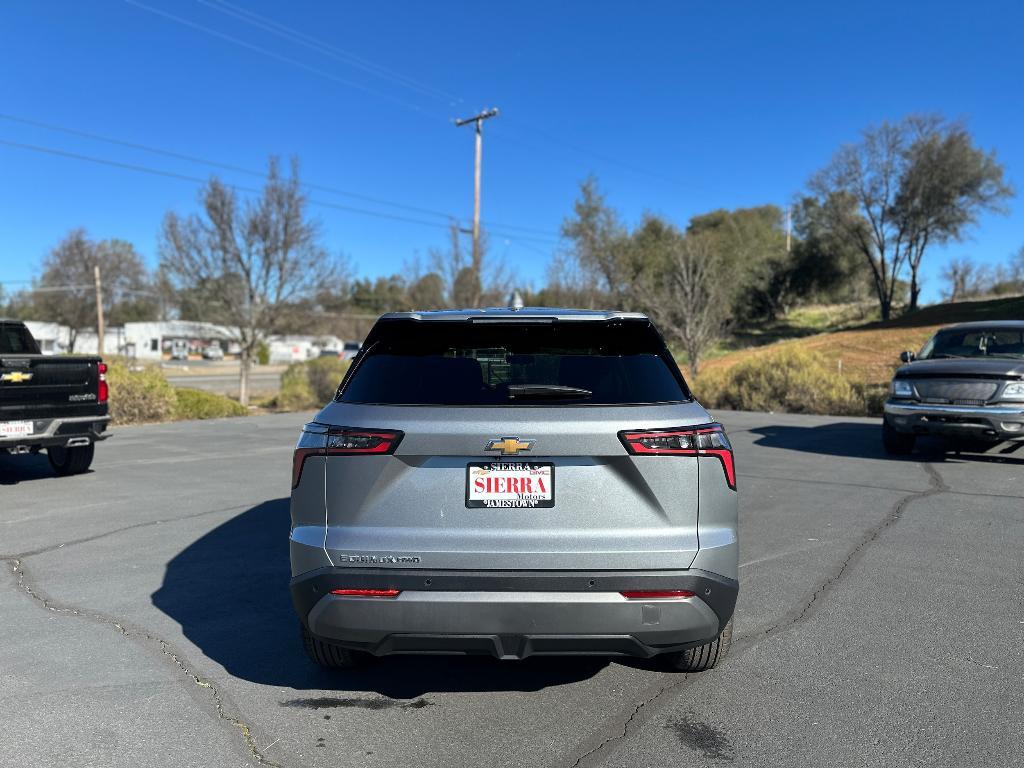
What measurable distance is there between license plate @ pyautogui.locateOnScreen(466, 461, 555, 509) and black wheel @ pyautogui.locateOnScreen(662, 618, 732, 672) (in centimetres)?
119

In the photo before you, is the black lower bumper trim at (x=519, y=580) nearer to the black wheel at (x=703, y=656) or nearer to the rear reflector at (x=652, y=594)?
the rear reflector at (x=652, y=594)

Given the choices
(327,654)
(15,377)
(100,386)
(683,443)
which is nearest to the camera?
(683,443)

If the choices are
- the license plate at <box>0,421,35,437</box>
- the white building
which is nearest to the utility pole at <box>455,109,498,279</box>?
the license plate at <box>0,421,35,437</box>

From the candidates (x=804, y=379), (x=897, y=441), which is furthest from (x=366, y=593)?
(x=804, y=379)

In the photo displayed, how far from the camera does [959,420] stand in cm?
987

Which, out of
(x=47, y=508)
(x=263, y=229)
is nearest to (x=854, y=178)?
(x=263, y=229)

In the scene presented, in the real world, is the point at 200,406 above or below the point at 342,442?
below

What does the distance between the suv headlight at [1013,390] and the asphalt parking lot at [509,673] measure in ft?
10.7

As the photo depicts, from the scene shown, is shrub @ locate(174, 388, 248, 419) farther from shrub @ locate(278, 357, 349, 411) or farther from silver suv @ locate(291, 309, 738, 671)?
silver suv @ locate(291, 309, 738, 671)

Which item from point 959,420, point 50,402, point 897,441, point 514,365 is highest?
point 514,365

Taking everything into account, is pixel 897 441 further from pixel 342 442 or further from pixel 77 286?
pixel 77 286

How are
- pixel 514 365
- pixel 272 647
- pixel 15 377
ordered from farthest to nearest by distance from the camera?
1. pixel 15 377
2. pixel 272 647
3. pixel 514 365

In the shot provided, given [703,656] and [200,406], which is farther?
[200,406]

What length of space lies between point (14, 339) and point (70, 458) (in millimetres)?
1717
